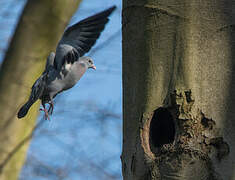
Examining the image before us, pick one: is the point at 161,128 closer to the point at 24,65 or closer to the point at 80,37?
the point at 80,37

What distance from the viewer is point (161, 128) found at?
61.6 inches

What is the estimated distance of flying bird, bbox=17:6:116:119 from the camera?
171 cm

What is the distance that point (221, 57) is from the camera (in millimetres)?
1429

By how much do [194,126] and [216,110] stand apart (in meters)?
0.09

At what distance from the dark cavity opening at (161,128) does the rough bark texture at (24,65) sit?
1995 millimetres

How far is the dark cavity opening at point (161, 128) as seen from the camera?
4.93 feet

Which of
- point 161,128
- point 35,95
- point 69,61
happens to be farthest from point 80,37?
point 161,128

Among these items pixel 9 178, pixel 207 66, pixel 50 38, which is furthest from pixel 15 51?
pixel 207 66

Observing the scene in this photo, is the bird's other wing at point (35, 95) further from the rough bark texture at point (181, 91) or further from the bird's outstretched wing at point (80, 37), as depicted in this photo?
the rough bark texture at point (181, 91)

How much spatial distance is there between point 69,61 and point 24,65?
6.12ft

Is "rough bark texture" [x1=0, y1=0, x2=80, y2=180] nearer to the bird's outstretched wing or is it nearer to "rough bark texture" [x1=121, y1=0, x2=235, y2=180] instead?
the bird's outstretched wing

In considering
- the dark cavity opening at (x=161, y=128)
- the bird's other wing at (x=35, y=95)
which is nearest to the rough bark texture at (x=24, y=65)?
the bird's other wing at (x=35, y=95)

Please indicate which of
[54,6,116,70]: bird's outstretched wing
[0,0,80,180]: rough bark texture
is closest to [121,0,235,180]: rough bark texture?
[54,6,116,70]: bird's outstretched wing

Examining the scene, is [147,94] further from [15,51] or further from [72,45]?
[15,51]
